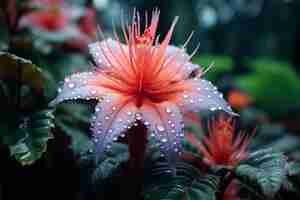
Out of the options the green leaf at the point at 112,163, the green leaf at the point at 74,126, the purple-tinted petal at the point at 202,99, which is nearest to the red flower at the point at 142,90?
the purple-tinted petal at the point at 202,99

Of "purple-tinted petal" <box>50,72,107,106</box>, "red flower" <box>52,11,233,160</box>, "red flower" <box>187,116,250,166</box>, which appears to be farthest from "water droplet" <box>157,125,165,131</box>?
"red flower" <box>187,116,250,166</box>

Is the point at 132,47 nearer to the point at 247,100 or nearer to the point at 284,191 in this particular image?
the point at 284,191

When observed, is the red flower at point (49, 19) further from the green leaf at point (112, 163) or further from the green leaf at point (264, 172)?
the green leaf at point (264, 172)

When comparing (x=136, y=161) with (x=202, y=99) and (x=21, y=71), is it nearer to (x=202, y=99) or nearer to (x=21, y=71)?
(x=202, y=99)

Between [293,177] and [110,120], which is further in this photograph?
Answer: [293,177]

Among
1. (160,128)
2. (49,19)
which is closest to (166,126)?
(160,128)

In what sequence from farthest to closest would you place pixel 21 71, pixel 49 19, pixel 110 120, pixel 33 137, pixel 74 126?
pixel 49 19, pixel 74 126, pixel 21 71, pixel 33 137, pixel 110 120

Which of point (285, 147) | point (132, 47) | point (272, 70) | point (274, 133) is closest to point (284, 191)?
point (132, 47)
